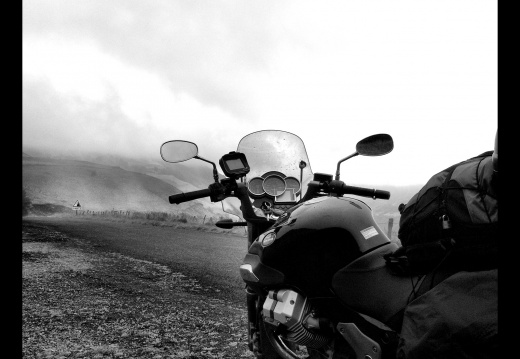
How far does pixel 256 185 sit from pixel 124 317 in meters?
3.08

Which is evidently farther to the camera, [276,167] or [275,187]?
[276,167]

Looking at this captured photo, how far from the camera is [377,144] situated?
274 centimetres

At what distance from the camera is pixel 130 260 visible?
10.4 m

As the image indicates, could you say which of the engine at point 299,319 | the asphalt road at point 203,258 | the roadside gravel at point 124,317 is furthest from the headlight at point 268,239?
the asphalt road at point 203,258

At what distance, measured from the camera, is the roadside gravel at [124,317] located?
412cm

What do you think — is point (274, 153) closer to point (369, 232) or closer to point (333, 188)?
point (333, 188)

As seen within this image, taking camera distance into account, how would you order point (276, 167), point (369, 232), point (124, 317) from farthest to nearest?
point (124, 317) → point (276, 167) → point (369, 232)

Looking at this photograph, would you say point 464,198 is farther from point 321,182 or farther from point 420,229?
point 321,182

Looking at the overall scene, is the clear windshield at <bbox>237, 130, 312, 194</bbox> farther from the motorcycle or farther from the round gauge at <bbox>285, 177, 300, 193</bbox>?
the motorcycle

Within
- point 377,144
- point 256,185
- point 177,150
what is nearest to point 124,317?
point 177,150

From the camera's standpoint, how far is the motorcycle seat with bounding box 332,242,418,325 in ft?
6.37

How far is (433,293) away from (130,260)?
9.68 meters

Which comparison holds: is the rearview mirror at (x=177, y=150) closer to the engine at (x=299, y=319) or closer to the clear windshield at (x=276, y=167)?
the clear windshield at (x=276, y=167)
